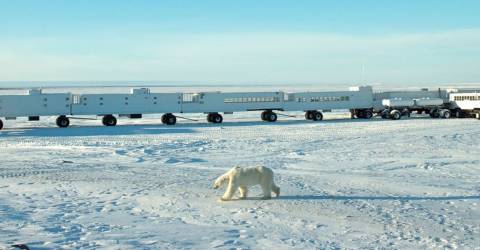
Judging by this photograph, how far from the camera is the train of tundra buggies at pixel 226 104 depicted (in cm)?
2920

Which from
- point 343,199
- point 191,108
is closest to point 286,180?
point 343,199

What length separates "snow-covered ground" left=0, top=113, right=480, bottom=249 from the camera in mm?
8195

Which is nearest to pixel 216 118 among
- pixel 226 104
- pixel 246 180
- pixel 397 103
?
pixel 226 104

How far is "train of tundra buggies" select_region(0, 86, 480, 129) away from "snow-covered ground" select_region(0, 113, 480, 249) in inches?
302

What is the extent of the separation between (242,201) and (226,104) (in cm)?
2196

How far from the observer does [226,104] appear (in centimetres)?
3234

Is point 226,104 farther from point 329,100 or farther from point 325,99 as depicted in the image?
point 329,100

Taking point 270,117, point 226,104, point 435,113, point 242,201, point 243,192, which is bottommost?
point 242,201

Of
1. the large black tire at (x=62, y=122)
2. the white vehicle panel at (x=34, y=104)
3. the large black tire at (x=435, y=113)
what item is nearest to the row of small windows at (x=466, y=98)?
the large black tire at (x=435, y=113)

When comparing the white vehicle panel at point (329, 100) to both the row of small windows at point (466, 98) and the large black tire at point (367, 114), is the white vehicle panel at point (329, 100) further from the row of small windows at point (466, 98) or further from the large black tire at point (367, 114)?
the row of small windows at point (466, 98)

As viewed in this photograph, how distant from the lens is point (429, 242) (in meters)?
7.93

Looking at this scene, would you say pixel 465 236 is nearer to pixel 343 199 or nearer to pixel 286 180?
pixel 343 199

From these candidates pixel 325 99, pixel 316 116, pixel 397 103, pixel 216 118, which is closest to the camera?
pixel 216 118

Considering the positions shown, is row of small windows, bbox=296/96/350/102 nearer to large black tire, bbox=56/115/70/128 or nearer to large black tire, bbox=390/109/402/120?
large black tire, bbox=390/109/402/120
